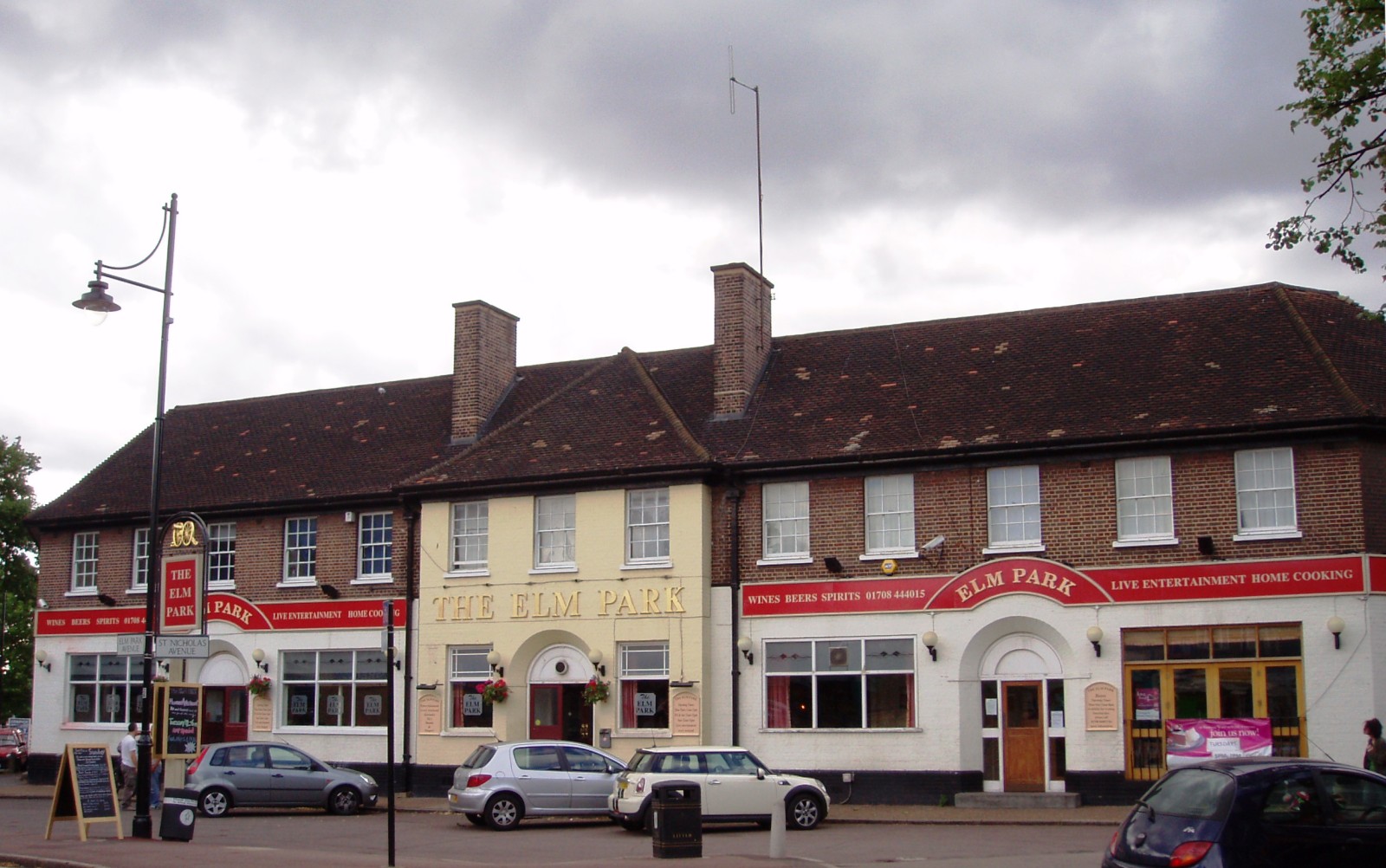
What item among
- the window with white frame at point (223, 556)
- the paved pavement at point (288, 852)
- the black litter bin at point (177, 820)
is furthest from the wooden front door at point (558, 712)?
the black litter bin at point (177, 820)

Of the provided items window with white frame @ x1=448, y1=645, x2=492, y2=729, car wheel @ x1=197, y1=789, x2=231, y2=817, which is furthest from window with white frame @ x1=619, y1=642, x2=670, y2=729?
car wheel @ x1=197, y1=789, x2=231, y2=817

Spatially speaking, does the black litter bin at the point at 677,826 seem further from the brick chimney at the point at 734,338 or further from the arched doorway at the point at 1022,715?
the brick chimney at the point at 734,338

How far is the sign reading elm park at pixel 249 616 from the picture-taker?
3206cm

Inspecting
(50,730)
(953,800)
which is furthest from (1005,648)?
(50,730)

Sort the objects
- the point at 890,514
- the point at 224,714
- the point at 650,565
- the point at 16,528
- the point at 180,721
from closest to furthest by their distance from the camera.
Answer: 1. the point at 180,721
2. the point at 890,514
3. the point at 650,565
4. the point at 224,714
5. the point at 16,528

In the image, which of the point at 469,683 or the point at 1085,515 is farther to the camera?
the point at 469,683

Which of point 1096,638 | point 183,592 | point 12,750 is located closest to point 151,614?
point 183,592

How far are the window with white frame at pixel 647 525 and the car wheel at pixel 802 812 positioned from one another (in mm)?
7295

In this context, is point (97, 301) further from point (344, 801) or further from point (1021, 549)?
point (1021, 549)

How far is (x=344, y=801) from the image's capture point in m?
27.2

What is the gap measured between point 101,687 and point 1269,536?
26.3 m

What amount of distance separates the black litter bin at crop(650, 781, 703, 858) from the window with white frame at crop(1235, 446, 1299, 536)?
1195 cm

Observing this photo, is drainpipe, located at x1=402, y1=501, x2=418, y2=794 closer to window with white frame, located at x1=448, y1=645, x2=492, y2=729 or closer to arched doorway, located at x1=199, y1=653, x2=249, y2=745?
window with white frame, located at x1=448, y1=645, x2=492, y2=729

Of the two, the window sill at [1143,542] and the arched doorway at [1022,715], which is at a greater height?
the window sill at [1143,542]
